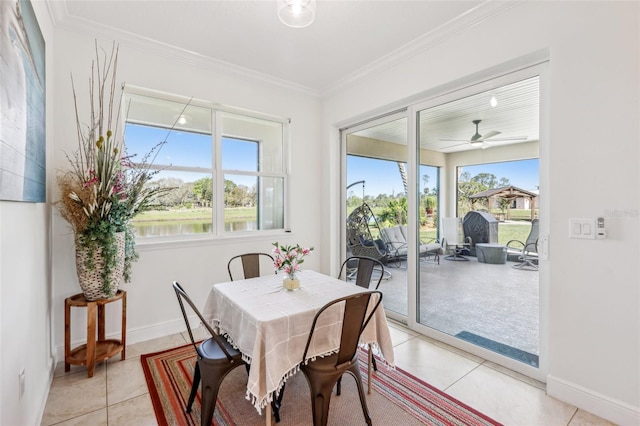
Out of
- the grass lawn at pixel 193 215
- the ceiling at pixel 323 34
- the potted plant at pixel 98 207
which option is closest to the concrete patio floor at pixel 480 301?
the ceiling at pixel 323 34

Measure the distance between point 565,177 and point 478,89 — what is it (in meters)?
1.07

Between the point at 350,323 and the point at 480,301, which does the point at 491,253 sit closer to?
the point at 480,301

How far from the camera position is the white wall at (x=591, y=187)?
1.75m

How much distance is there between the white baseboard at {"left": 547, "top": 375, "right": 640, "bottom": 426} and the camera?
1746 millimetres

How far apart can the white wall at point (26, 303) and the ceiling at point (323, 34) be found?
0.62 metres

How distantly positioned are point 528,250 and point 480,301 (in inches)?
25.2

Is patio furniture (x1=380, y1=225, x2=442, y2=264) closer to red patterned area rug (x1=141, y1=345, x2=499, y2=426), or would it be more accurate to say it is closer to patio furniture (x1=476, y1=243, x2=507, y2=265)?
patio furniture (x1=476, y1=243, x2=507, y2=265)

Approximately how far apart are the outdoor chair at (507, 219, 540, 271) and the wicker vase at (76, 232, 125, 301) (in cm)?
328

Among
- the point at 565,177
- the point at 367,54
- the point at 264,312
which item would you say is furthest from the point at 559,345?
the point at 367,54

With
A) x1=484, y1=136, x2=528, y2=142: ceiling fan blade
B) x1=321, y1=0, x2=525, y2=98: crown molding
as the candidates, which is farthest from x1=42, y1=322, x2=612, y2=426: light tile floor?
x1=321, y1=0, x2=525, y2=98: crown molding

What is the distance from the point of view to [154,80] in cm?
295

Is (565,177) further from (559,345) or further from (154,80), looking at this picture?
(154,80)

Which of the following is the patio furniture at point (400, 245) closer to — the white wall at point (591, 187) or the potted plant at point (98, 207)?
the white wall at point (591, 187)

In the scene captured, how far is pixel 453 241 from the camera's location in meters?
2.93
